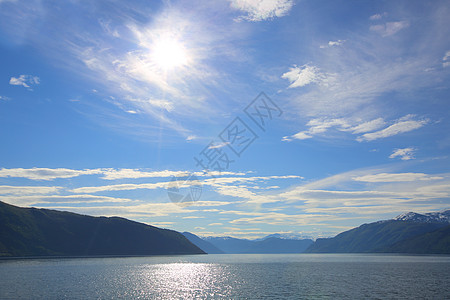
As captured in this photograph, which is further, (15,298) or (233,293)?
(233,293)

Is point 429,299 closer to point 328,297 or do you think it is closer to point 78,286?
point 328,297

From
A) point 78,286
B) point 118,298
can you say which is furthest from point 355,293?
point 78,286

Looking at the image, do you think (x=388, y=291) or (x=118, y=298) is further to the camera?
(x=388, y=291)

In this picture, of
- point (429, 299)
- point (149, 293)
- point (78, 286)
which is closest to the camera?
point (429, 299)

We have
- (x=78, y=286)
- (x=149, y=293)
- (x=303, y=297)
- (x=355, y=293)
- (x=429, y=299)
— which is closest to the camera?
(x=429, y=299)

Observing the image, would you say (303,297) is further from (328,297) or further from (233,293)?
(233,293)

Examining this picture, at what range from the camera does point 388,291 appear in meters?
94.1

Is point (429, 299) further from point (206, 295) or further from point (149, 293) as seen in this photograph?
point (149, 293)

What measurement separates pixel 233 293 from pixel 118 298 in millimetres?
32880

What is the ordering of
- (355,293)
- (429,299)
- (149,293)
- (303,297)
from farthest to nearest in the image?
(149,293) → (355,293) → (303,297) → (429,299)

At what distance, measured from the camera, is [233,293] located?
9544cm

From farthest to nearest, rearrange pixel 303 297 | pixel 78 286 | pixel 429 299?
pixel 78 286
pixel 303 297
pixel 429 299

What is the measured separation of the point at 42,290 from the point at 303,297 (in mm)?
75331

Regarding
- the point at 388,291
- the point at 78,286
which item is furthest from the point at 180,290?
the point at 388,291
